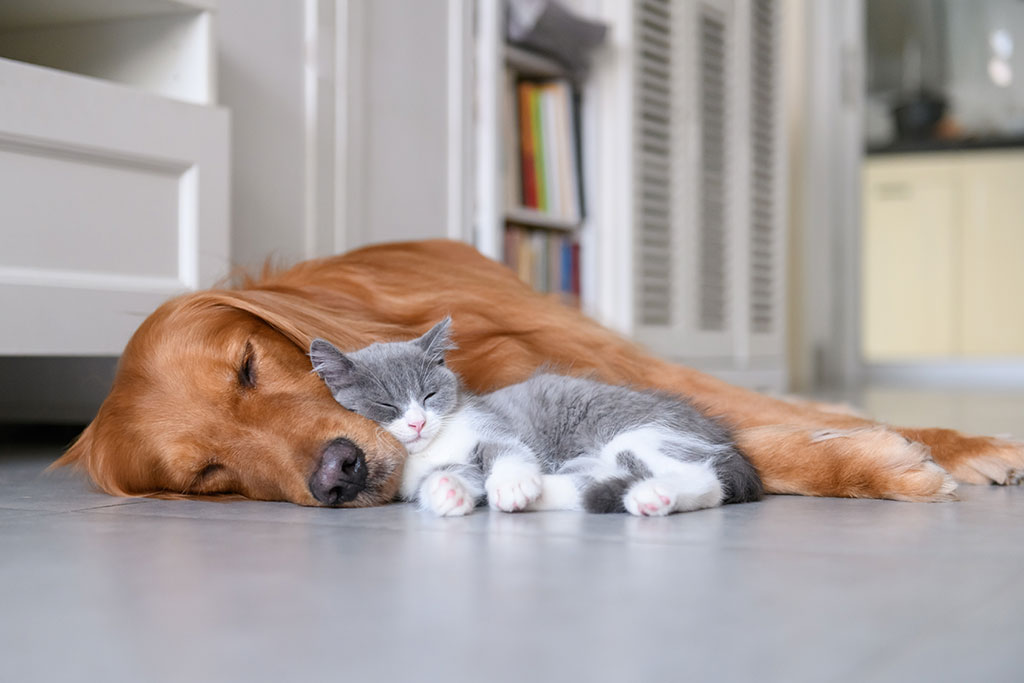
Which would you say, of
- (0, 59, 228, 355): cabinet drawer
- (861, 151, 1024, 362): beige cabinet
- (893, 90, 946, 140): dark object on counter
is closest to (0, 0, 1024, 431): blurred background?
(0, 59, 228, 355): cabinet drawer

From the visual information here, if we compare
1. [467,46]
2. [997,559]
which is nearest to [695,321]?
[467,46]

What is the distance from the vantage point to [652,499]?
1.25 m

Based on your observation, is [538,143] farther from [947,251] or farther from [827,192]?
[947,251]

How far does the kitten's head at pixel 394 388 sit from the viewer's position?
1.39m

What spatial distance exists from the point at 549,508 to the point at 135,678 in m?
0.70

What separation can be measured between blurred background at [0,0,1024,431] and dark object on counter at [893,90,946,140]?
386 millimetres

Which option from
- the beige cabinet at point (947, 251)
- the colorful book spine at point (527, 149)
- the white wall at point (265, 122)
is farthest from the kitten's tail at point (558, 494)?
the beige cabinet at point (947, 251)

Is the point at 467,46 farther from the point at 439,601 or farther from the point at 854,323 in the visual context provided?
the point at 854,323

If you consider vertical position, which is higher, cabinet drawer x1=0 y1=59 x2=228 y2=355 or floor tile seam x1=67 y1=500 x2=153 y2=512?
cabinet drawer x1=0 y1=59 x2=228 y2=355

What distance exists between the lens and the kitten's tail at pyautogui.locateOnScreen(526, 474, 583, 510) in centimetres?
134

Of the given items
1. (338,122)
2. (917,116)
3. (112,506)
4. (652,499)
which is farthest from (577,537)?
(917,116)

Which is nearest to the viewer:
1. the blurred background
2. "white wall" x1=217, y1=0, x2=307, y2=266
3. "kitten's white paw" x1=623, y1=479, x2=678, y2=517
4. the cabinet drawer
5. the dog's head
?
"kitten's white paw" x1=623, y1=479, x2=678, y2=517

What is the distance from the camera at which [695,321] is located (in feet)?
13.8

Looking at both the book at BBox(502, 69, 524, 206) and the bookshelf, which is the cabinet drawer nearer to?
the bookshelf
